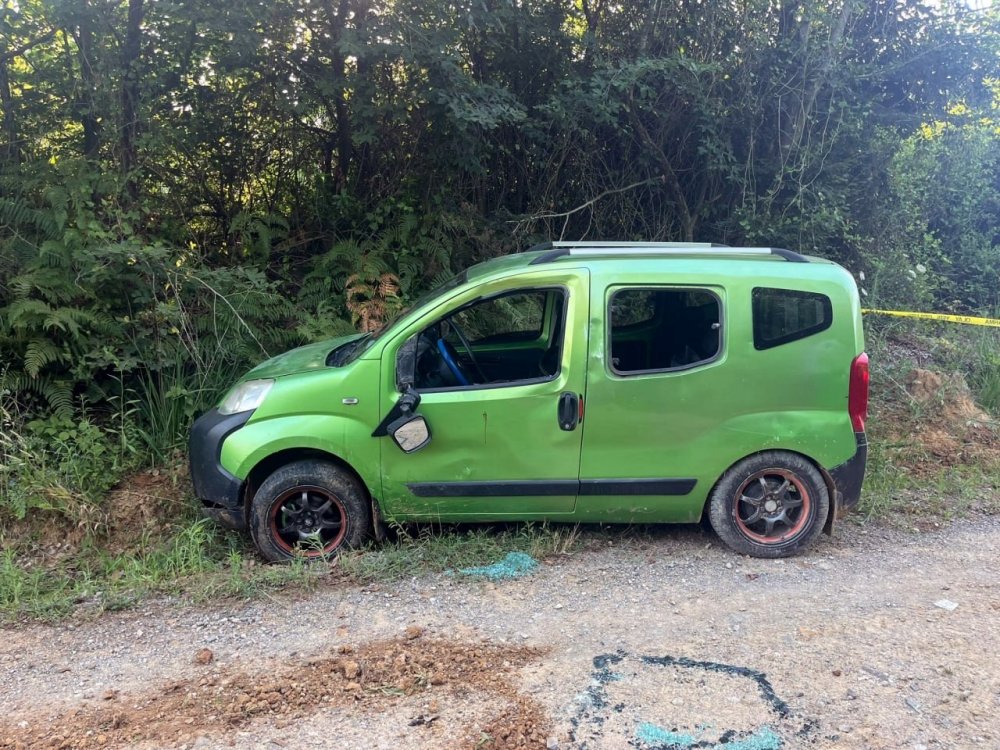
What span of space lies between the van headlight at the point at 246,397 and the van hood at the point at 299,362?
83 mm

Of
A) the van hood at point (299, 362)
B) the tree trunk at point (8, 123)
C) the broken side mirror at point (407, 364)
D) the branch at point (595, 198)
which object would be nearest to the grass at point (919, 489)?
the broken side mirror at point (407, 364)

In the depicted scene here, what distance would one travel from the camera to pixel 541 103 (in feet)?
26.9

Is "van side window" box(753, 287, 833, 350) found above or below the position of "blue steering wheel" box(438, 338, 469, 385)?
above

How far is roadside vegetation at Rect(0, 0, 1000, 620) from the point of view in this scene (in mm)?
5234

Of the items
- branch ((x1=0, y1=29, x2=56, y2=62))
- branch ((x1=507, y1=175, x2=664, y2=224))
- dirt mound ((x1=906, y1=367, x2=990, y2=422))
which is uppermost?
branch ((x1=0, y1=29, x2=56, y2=62))

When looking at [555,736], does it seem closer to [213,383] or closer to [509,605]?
[509,605]

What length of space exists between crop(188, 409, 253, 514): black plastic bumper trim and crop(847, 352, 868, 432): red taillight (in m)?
3.59

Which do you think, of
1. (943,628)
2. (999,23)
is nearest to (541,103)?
(999,23)

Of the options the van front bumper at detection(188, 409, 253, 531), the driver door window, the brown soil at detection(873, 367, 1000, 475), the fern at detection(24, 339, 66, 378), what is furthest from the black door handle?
the fern at detection(24, 339, 66, 378)

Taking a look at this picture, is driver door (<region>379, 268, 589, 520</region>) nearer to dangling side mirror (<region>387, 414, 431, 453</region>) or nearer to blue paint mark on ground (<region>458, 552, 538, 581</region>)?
dangling side mirror (<region>387, 414, 431, 453</region>)

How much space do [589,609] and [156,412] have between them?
396 cm

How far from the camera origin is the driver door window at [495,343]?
4488mm

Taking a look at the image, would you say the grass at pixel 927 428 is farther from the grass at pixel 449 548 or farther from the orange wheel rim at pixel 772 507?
the grass at pixel 449 548

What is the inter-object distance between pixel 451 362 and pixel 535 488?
0.97 m
